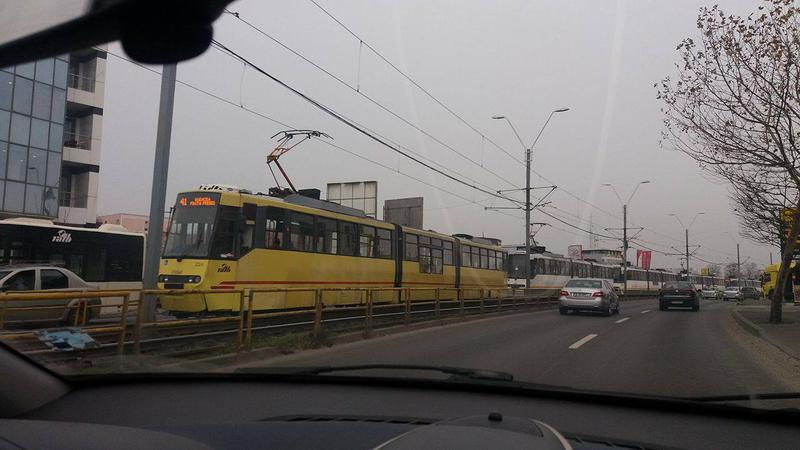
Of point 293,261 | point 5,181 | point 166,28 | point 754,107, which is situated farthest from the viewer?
point 5,181

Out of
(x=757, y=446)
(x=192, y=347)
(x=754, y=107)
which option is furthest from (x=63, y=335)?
(x=754, y=107)

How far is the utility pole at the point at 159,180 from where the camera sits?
11.0 m

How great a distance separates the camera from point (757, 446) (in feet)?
8.58

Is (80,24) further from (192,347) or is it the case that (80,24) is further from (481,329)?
(481,329)

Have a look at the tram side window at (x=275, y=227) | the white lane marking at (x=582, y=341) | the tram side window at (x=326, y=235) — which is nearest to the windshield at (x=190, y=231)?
the tram side window at (x=275, y=227)

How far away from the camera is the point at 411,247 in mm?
21766

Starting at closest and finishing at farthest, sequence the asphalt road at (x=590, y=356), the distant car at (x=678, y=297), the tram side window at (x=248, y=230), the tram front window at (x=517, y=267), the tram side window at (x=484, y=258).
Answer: the asphalt road at (x=590, y=356), the tram side window at (x=248, y=230), the distant car at (x=678, y=297), the tram side window at (x=484, y=258), the tram front window at (x=517, y=267)

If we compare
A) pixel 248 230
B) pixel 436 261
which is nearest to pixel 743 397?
pixel 248 230

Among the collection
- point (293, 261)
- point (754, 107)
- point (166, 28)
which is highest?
point (754, 107)

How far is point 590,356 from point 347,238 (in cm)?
1051

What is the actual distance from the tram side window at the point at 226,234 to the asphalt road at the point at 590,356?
4272 millimetres

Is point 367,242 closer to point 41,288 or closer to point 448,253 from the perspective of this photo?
point 448,253

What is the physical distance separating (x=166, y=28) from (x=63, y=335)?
453 cm

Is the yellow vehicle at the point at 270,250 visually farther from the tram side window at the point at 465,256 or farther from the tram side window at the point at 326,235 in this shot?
the tram side window at the point at 465,256
